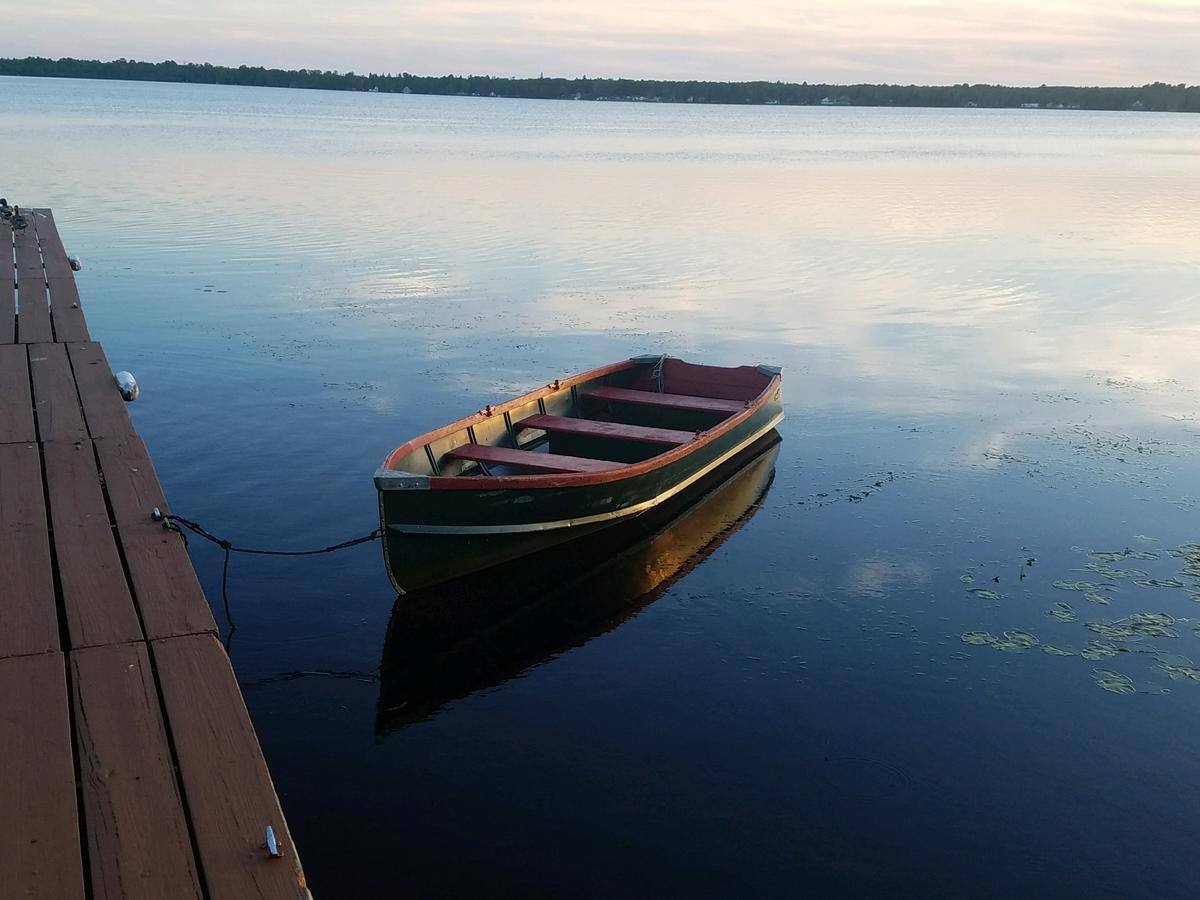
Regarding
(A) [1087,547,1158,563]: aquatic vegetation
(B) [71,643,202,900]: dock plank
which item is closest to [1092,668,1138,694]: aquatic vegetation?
(A) [1087,547,1158,563]: aquatic vegetation

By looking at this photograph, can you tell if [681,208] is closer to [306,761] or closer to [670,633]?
[670,633]

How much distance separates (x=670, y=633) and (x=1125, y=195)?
48.1 metres

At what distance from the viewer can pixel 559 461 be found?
11422 mm

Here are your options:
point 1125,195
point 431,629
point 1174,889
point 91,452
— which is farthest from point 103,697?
point 1125,195

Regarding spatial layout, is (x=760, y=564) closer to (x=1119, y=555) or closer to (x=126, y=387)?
(x=1119, y=555)

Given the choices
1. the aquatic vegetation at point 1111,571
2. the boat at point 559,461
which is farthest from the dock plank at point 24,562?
the aquatic vegetation at point 1111,571

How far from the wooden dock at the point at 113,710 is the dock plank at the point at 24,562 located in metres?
0.01

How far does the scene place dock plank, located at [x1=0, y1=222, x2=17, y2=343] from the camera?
12284 millimetres

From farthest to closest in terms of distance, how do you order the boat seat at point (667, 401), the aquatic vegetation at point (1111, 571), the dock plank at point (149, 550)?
1. the boat seat at point (667, 401)
2. the aquatic vegetation at point (1111, 571)
3. the dock plank at point (149, 550)

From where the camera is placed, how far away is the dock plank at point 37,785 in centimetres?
423

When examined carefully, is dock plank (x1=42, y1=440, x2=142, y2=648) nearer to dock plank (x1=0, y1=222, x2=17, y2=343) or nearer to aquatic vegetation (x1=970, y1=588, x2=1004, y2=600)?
dock plank (x1=0, y1=222, x2=17, y2=343)

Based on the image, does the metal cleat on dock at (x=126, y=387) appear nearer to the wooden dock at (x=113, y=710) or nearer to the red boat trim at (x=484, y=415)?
the wooden dock at (x=113, y=710)

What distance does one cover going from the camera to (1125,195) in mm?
49938

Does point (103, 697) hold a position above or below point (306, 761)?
above
